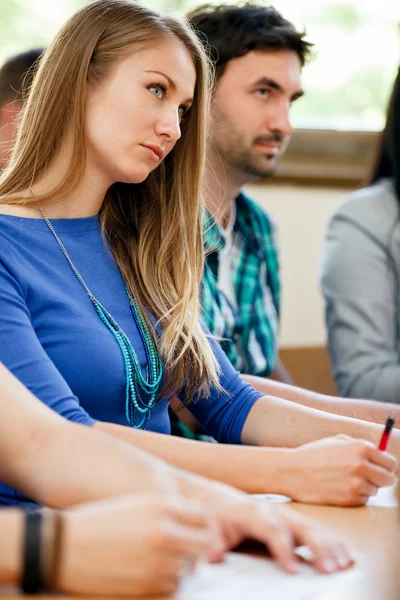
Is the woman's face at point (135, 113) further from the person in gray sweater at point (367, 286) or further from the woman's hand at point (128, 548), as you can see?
the person in gray sweater at point (367, 286)

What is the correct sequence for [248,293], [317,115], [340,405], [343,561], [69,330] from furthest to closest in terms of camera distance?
[317,115] < [248,293] < [340,405] < [69,330] < [343,561]

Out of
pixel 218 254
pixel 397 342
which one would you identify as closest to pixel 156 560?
pixel 218 254

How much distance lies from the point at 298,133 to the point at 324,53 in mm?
307

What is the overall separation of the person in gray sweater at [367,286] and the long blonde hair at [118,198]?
0.76m

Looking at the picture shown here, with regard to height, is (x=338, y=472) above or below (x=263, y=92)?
below

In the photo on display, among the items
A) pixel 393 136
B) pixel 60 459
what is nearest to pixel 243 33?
pixel 393 136

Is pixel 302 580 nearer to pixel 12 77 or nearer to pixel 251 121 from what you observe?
pixel 251 121

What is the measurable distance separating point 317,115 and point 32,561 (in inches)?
105

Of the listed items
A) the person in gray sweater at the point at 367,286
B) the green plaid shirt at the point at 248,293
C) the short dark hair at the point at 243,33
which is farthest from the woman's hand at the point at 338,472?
the short dark hair at the point at 243,33

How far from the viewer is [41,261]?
4.11 feet

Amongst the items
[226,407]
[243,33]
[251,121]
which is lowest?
[226,407]

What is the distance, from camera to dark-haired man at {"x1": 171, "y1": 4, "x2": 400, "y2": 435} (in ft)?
6.91

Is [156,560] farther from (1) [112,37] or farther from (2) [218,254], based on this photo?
(2) [218,254]

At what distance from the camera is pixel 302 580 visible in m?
0.78
